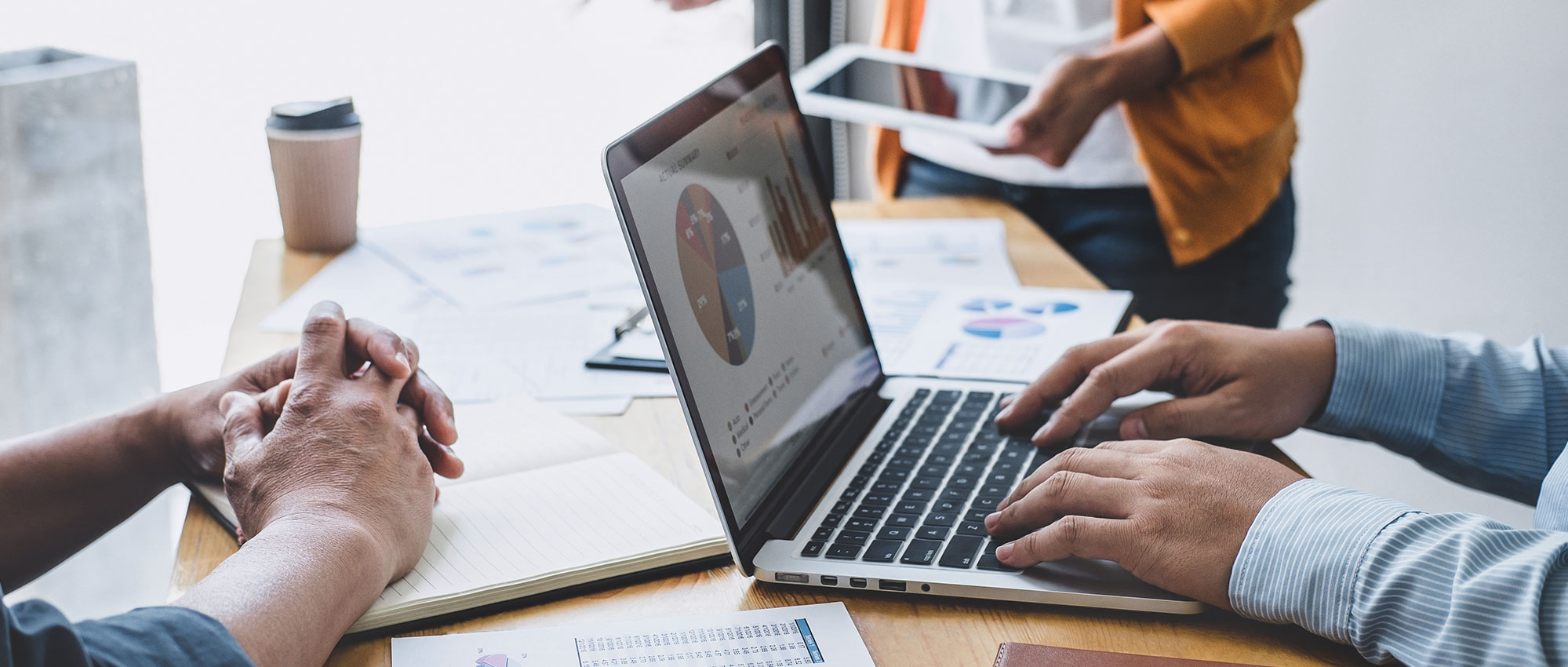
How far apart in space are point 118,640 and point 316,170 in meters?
0.91

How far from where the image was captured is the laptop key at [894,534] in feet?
2.34

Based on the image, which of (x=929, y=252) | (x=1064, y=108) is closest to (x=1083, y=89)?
(x=1064, y=108)

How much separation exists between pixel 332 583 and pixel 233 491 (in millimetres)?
146

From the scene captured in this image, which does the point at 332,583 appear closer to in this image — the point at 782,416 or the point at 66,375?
the point at 782,416

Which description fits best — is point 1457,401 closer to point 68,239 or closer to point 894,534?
point 894,534

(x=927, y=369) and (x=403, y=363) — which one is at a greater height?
(x=403, y=363)

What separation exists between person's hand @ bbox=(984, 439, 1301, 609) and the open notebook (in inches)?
7.7

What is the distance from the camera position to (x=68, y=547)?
0.82m

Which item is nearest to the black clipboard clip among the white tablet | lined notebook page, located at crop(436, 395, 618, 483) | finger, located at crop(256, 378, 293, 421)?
lined notebook page, located at crop(436, 395, 618, 483)

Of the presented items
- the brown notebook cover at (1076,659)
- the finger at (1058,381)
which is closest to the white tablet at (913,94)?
the finger at (1058,381)

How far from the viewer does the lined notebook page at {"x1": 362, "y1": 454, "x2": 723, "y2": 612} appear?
2.26 ft

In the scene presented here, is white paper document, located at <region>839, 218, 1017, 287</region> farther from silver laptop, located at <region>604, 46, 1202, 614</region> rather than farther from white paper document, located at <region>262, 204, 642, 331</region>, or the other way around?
silver laptop, located at <region>604, 46, 1202, 614</region>

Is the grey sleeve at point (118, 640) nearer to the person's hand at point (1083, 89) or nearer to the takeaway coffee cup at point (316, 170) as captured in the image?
the takeaway coffee cup at point (316, 170)

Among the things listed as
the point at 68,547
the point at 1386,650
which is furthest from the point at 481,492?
the point at 1386,650
